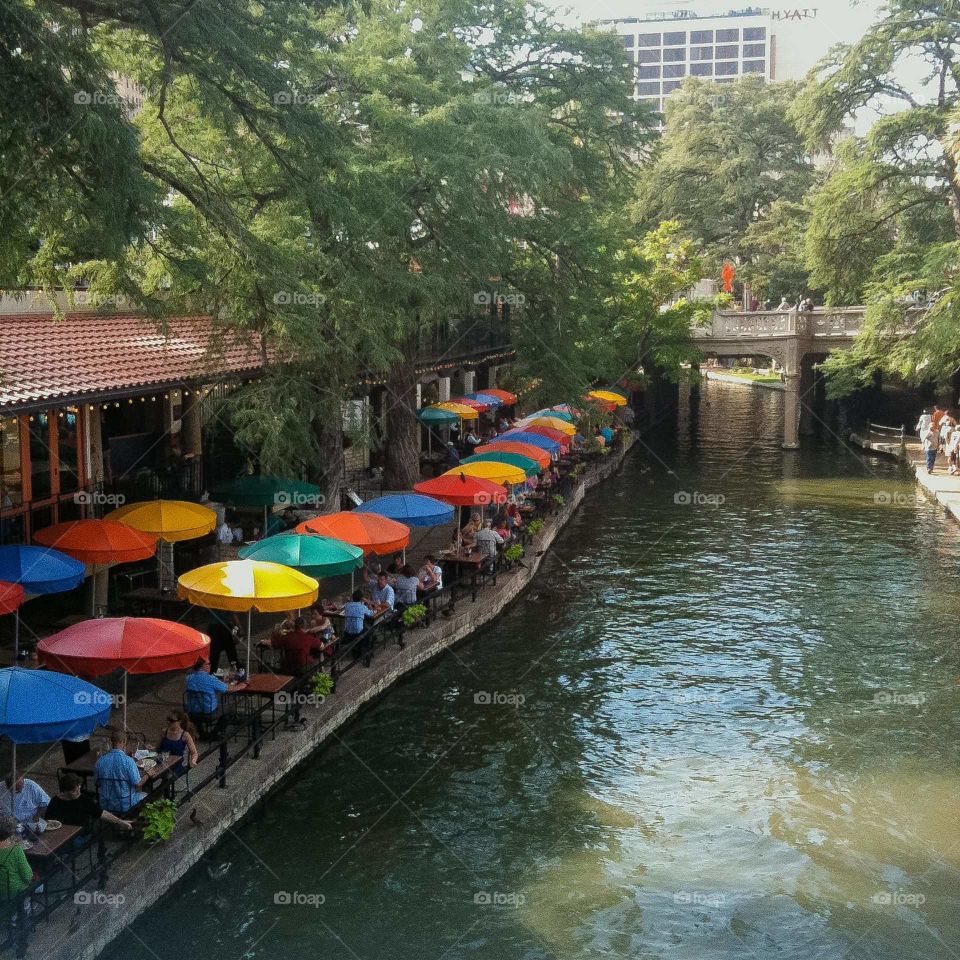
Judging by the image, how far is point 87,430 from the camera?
20141 mm

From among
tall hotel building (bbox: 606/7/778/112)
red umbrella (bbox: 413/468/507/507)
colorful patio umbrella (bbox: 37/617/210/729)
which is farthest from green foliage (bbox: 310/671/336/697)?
tall hotel building (bbox: 606/7/778/112)

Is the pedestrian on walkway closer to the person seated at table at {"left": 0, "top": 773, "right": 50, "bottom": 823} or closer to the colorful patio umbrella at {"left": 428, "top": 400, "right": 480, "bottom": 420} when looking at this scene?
the colorful patio umbrella at {"left": 428, "top": 400, "right": 480, "bottom": 420}

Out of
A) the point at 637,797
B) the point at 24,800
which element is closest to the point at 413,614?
the point at 637,797

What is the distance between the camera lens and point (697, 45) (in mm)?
171000

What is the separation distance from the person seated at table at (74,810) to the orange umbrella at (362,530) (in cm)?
746

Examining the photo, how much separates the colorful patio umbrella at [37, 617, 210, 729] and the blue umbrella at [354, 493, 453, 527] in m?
8.04

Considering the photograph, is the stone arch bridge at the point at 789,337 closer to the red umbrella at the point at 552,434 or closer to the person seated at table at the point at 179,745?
the red umbrella at the point at 552,434

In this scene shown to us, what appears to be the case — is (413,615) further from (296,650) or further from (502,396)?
(502,396)

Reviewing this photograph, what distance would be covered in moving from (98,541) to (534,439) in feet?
51.5

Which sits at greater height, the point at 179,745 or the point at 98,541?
the point at 98,541

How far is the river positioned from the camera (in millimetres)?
11492

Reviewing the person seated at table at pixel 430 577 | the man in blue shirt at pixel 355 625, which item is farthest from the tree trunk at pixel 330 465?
the man in blue shirt at pixel 355 625

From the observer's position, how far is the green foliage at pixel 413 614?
63.3 ft

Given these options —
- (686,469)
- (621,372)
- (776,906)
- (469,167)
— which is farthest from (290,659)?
(621,372)
